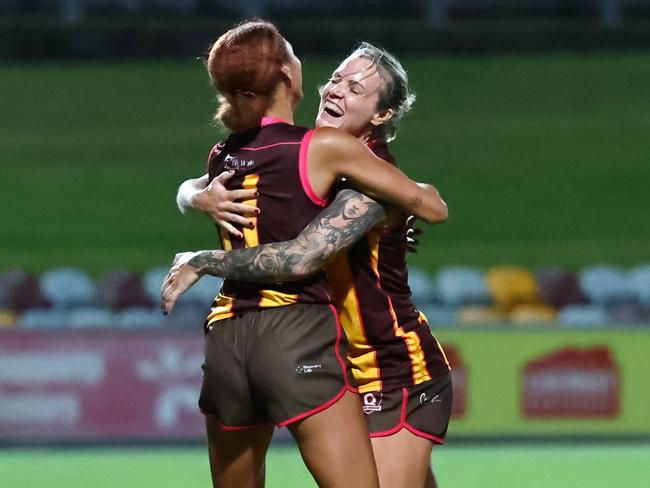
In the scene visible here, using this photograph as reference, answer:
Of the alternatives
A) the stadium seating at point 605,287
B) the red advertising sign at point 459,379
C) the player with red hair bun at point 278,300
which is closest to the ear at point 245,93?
the player with red hair bun at point 278,300

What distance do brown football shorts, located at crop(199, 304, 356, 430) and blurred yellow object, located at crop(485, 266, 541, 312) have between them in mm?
6944

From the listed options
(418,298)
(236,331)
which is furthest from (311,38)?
(236,331)

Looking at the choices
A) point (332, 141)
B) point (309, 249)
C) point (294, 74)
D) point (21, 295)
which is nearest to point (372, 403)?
point (309, 249)

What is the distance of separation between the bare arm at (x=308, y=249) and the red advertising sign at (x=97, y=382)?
521 cm

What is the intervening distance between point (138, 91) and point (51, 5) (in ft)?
8.26

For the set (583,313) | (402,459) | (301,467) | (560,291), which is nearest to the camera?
(402,459)

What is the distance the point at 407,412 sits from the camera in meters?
4.12

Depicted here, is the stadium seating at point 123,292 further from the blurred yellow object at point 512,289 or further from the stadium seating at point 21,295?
the blurred yellow object at point 512,289

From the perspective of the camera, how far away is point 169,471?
8125 millimetres

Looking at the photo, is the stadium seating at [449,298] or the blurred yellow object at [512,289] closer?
the stadium seating at [449,298]

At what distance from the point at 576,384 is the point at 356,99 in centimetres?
529

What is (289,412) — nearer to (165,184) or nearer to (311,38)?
(165,184)

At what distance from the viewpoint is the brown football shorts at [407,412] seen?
411cm

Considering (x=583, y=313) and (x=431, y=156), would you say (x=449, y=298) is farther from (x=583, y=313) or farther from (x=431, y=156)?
(x=431, y=156)
